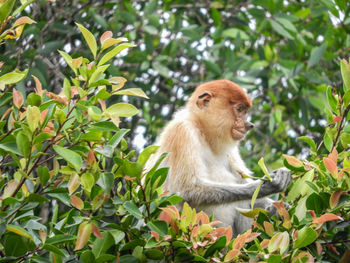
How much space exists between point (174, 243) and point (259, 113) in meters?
6.32

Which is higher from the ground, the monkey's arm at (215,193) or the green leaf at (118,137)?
the green leaf at (118,137)

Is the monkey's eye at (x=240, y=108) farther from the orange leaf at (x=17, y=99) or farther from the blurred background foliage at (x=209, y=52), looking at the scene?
the orange leaf at (x=17, y=99)

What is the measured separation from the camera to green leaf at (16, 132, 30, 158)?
3.01 meters

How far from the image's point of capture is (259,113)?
9.32 metres

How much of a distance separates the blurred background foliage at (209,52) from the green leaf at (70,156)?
3713 millimetres

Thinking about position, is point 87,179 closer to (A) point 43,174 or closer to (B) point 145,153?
(A) point 43,174

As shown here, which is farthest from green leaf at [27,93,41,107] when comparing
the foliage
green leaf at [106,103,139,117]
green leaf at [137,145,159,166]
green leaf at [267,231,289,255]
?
green leaf at [267,231,289,255]

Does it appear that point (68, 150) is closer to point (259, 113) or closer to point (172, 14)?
point (172, 14)

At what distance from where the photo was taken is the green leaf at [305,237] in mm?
3150

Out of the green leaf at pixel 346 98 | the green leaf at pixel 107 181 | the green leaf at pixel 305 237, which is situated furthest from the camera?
the green leaf at pixel 346 98

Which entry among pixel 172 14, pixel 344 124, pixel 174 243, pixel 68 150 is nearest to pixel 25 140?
pixel 68 150

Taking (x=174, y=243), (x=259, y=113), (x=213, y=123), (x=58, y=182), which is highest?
(x=58, y=182)

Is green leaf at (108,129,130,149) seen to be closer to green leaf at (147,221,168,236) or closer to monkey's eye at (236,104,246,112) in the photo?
green leaf at (147,221,168,236)

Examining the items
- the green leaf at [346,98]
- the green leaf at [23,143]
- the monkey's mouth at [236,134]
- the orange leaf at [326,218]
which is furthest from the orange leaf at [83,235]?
the monkey's mouth at [236,134]
